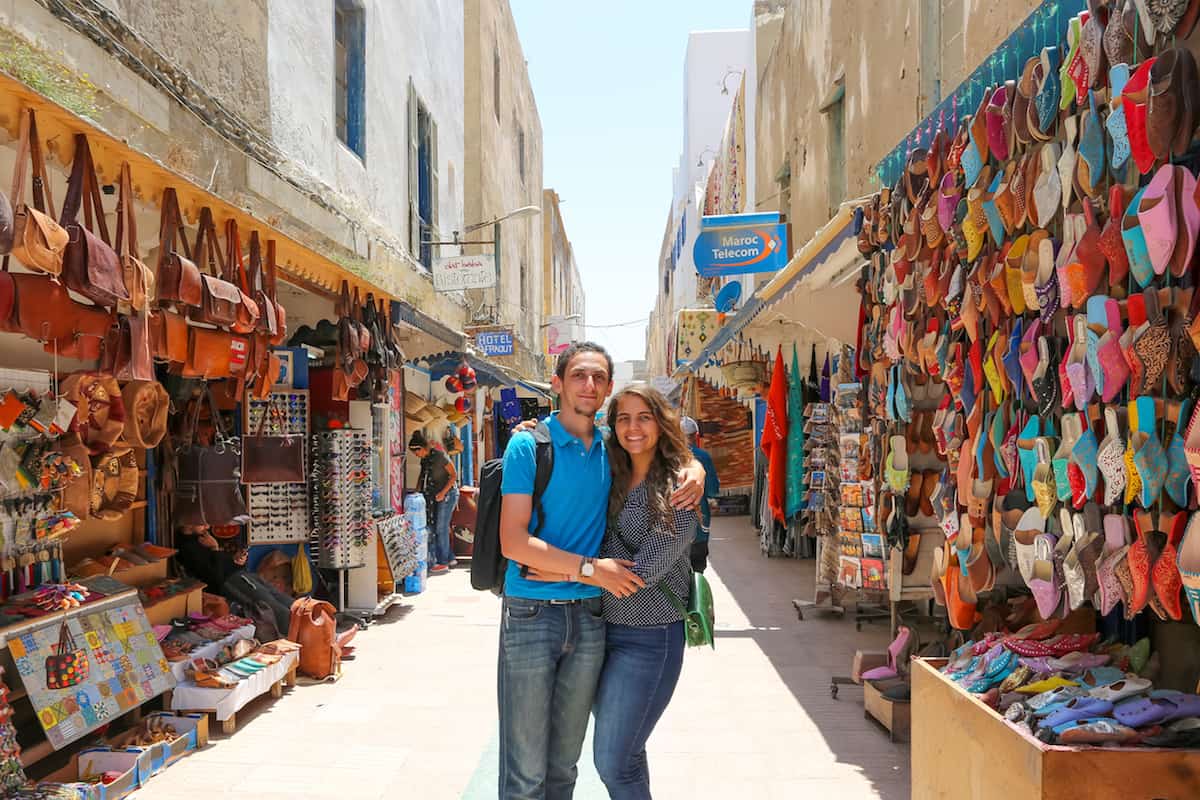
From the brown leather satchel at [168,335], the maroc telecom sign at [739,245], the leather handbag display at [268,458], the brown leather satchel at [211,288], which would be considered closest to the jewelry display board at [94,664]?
the brown leather satchel at [168,335]

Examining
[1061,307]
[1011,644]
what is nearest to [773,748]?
[1011,644]

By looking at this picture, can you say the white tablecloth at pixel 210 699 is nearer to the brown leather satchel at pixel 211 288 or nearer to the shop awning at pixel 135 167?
the brown leather satchel at pixel 211 288

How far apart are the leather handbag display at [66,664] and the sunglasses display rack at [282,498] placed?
266 cm

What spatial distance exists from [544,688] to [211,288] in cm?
278

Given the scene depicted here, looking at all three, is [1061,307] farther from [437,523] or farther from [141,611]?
[437,523]

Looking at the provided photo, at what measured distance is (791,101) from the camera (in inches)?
452

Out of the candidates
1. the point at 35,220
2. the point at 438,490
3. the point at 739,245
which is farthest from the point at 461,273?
the point at 35,220

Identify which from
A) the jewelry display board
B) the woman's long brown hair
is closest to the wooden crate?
the woman's long brown hair

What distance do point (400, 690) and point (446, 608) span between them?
8.61 ft

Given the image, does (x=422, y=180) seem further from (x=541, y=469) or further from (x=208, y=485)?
(x=541, y=469)

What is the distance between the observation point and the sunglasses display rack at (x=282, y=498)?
22.0ft

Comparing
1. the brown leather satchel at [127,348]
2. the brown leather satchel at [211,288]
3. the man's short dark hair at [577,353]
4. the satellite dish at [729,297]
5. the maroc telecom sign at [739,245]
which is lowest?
the man's short dark hair at [577,353]

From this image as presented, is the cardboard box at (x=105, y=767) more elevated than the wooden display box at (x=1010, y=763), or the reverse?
the wooden display box at (x=1010, y=763)

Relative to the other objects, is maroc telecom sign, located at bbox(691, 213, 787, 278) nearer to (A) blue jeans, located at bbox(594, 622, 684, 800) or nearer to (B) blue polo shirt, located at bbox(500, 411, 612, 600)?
(B) blue polo shirt, located at bbox(500, 411, 612, 600)
